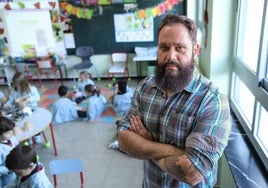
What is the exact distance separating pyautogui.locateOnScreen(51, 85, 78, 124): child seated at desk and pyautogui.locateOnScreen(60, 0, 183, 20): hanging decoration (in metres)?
2.58

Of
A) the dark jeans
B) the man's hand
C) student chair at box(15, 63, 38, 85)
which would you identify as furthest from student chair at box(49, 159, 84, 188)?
student chair at box(15, 63, 38, 85)

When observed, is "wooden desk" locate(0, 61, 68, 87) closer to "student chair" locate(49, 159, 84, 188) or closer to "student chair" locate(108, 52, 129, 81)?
"student chair" locate(108, 52, 129, 81)

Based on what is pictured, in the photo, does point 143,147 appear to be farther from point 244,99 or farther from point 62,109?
point 62,109

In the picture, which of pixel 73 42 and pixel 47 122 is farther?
pixel 73 42

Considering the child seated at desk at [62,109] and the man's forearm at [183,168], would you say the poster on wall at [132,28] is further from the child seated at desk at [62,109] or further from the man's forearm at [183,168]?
the man's forearm at [183,168]

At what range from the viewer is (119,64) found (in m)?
6.96

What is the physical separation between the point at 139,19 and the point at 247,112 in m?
4.49

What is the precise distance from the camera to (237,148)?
88.4 inches

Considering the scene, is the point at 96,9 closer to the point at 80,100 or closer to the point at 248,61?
the point at 80,100

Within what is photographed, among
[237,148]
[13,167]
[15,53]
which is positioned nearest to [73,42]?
[15,53]

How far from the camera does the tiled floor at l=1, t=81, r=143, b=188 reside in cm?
320

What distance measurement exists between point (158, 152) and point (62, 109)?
11.9 ft

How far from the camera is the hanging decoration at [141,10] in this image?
622cm

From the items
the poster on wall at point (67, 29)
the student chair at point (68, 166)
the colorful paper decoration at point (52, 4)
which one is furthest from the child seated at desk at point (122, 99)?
the colorful paper decoration at point (52, 4)
